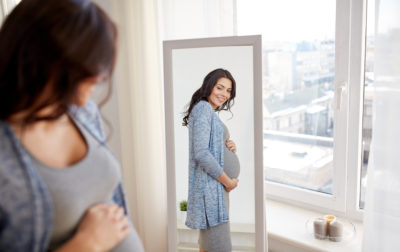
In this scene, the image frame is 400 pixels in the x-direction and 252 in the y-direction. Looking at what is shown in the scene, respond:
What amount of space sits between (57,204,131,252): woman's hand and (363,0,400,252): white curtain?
895 millimetres

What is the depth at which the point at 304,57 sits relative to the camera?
183cm

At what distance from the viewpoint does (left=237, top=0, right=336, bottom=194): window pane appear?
1.76 m

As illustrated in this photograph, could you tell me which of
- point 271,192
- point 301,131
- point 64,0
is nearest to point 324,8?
point 301,131

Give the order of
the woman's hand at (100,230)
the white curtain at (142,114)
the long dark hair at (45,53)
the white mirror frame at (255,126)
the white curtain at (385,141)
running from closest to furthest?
the long dark hair at (45,53) < the woman's hand at (100,230) < the white curtain at (385,141) < the white mirror frame at (255,126) < the white curtain at (142,114)

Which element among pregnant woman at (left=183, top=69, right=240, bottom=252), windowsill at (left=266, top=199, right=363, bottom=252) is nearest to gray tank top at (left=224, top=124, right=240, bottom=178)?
pregnant woman at (left=183, top=69, right=240, bottom=252)

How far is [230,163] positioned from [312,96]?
61 cm

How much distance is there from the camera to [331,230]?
5.34ft

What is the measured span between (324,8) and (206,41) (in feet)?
1.96

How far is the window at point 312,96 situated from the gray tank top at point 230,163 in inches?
21.0

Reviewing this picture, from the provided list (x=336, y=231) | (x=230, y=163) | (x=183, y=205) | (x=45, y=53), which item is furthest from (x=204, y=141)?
(x=45, y=53)

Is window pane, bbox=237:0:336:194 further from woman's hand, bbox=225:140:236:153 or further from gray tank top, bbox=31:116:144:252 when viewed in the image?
gray tank top, bbox=31:116:144:252

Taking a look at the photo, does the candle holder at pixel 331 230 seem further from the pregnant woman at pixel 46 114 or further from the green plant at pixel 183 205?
the pregnant woman at pixel 46 114

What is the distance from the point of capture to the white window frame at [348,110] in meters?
1.62

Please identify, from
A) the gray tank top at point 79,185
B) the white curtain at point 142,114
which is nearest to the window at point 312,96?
the white curtain at point 142,114
